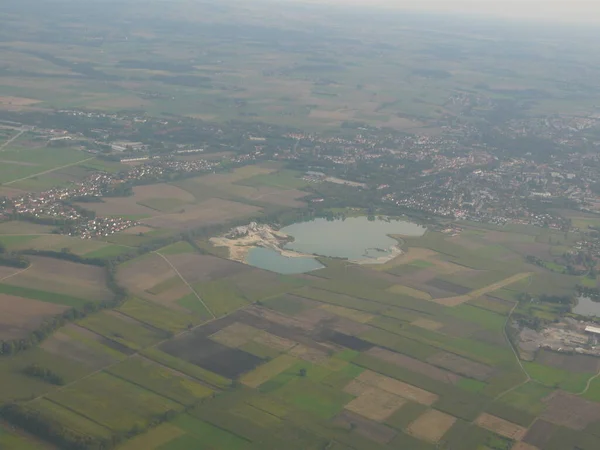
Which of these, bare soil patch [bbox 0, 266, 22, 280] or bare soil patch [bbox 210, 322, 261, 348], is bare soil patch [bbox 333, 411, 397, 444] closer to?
bare soil patch [bbox 210, 322, 261, 348]

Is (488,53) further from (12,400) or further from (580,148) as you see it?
(12,400)

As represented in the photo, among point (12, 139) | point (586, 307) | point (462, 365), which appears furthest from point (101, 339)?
point (12, 139)

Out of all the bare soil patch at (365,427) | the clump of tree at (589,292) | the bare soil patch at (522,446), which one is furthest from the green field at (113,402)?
the clump of tree at (589,292)

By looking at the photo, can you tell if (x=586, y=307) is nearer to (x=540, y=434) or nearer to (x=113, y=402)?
(x=540, y=434)

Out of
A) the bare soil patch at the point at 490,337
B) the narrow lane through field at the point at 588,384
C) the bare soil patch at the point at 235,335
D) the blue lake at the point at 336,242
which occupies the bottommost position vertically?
the blue lake at the point at 336,242

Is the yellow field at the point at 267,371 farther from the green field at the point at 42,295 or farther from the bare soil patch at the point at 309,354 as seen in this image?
the green field at the point at 42,295

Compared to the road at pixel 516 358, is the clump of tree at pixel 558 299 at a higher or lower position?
lower
